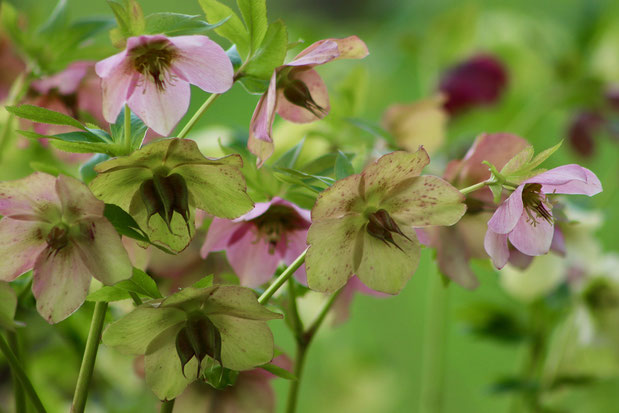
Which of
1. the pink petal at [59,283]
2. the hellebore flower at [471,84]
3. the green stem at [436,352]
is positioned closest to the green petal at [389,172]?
the pink petal at [59,283]

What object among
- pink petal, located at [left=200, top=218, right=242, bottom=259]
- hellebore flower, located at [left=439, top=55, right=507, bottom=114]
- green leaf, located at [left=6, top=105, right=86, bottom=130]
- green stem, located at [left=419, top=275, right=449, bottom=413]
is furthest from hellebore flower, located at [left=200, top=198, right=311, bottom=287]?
hellebore flower, located at [left=439, top=55, right=507, bottom=114]

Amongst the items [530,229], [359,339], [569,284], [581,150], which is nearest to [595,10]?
[581,150]

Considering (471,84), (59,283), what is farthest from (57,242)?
(471,84)

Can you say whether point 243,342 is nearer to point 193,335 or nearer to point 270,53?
point 193,335

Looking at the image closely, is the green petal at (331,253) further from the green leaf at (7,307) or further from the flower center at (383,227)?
the green leaf at (7,307)

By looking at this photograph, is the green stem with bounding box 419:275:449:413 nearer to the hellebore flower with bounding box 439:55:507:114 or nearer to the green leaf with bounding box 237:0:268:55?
the hellebore flower with bounding box 439:55:507:114

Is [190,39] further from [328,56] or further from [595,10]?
[595,10]
